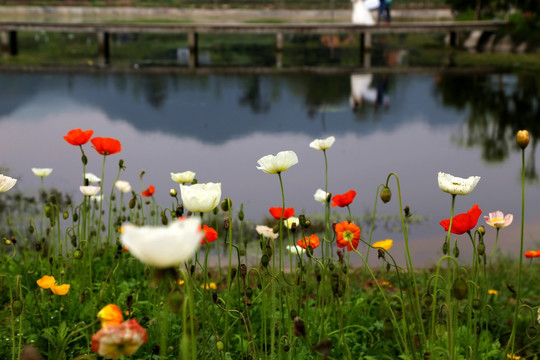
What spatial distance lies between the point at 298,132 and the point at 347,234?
7.38 m

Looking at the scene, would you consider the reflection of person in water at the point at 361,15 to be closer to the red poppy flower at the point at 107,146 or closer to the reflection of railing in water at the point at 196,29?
the reflection of railing in water at the point at 196,29

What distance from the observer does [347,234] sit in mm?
2326

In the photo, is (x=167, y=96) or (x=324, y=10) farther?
(x=324, y=10)

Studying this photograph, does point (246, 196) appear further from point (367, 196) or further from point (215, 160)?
point (215, 160)

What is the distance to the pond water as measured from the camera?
6.23 m

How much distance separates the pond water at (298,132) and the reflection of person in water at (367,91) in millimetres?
40

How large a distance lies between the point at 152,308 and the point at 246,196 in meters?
3.42

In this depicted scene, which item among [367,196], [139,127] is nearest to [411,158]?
[367,196]

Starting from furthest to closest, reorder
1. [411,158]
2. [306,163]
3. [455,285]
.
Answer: [411,158], [306,163], [455,285]

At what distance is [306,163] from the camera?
750cm

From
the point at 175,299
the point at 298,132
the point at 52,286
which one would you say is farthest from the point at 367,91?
the point at 175,299

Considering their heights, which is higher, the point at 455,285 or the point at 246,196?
the point at 455,285

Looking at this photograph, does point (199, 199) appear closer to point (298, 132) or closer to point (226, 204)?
point (226, 204)

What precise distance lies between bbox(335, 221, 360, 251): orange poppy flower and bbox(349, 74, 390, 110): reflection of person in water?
9544mm
